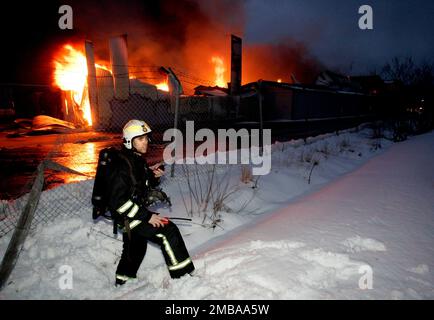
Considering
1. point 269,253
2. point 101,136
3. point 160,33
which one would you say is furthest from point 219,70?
point 269,253

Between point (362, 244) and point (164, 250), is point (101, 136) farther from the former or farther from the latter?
point (362, 244)

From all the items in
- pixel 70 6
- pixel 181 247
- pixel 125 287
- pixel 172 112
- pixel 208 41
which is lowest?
pixel 125 287

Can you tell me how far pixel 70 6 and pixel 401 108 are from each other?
95.5 feet

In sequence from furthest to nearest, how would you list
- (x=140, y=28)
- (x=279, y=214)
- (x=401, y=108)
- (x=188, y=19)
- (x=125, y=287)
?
1. (x=188, y=19)
2. (x=140, y=28)
3. (x=401, y=108)
4. (x=279, y=214)
5. (x=125, y=287)

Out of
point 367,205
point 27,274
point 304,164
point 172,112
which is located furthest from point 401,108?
point 27,274

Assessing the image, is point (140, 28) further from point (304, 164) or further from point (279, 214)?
point (279, 214)

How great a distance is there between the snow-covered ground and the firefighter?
0.60ft

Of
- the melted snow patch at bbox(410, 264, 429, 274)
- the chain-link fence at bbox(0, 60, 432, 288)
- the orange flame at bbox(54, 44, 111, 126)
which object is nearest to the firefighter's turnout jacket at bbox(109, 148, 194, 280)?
the chain-link fence at bbox(0, 60, 432, 288)

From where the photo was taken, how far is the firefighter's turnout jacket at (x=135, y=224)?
2.66 m

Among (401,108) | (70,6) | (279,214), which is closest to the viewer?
(279,214)

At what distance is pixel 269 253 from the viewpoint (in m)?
3.20

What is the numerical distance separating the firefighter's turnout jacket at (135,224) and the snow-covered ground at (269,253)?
180 millimetres

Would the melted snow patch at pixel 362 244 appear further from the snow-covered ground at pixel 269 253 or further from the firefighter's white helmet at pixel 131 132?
the firefighter's white helmet at pixel 131 132

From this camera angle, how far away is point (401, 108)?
70.8ft
